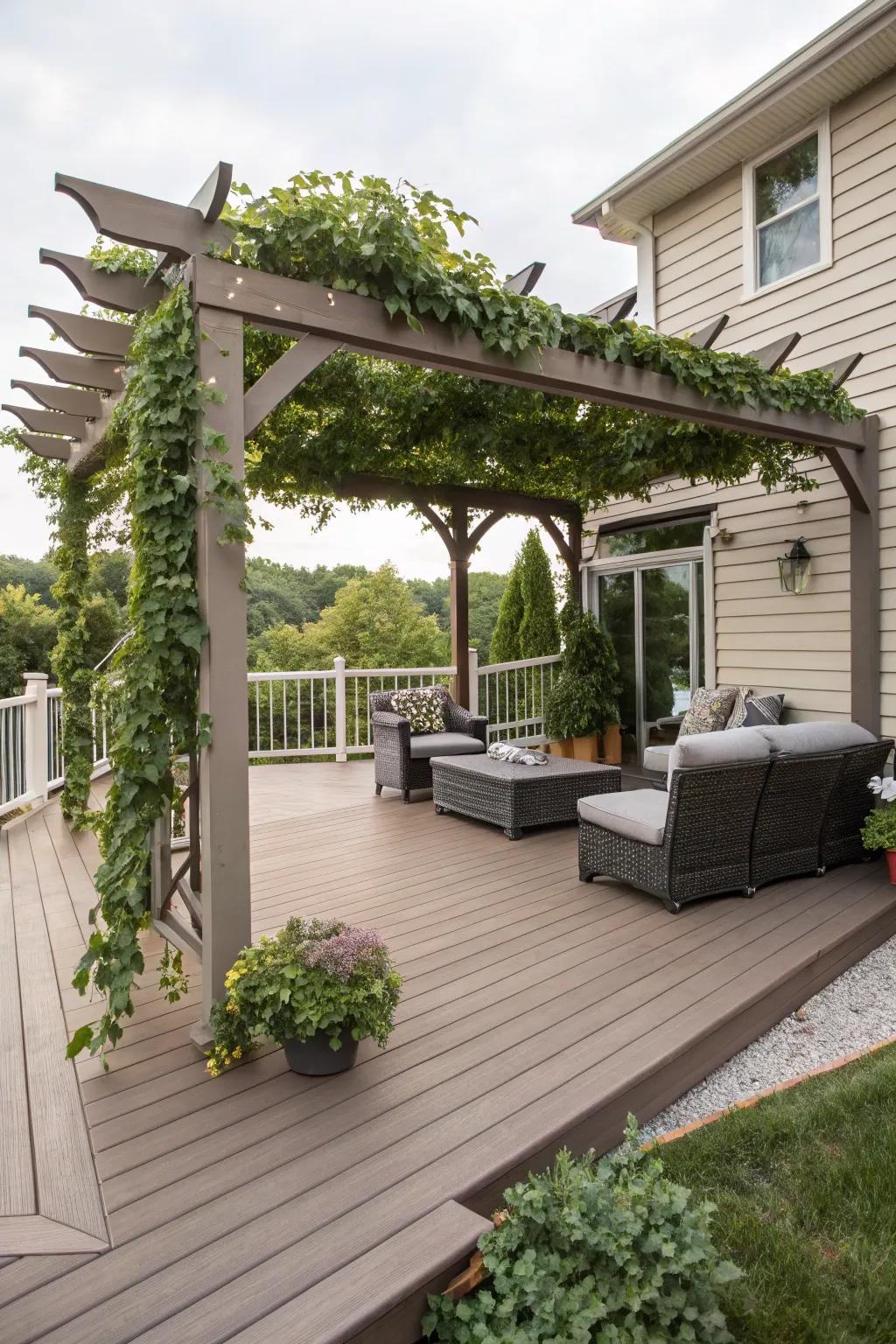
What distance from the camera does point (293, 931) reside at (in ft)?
8.11

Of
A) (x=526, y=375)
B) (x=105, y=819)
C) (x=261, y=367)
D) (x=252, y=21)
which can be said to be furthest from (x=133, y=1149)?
(x=252, y=21)

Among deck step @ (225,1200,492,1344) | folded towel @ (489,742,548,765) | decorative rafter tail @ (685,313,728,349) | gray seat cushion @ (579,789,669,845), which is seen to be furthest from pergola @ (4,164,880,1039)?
folded towel @ (489,742,548,765)

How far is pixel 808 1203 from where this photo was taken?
6.57ft

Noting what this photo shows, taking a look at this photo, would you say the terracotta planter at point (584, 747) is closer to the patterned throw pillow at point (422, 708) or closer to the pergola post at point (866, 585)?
the patterned throw pillow at point (422, 708)

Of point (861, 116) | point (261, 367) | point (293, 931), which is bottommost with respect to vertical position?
point (293, 931)

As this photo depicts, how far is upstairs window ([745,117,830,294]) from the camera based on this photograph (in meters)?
5.74

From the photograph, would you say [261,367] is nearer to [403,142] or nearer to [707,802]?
[707,802]

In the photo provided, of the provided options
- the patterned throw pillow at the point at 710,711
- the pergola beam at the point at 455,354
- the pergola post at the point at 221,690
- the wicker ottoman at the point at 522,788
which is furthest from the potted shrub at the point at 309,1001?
the patterned throw pillow at the point at 710,711

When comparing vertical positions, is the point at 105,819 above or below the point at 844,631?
below

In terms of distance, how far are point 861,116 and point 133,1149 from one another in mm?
7118

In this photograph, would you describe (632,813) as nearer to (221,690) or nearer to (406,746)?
(221,690)

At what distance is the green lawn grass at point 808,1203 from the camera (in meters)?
1.66

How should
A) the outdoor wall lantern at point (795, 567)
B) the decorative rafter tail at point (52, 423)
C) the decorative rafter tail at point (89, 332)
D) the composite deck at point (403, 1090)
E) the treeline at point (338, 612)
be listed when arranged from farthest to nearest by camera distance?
the treeline at point (338, 612), the outdoor wall lantern at point (795, 567), the decorative rafter tail at point (52, 423), the decorative rafter tail at point (89, 332), the composite deck at point (403, 1090)

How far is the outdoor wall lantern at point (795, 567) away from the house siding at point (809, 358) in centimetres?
6
